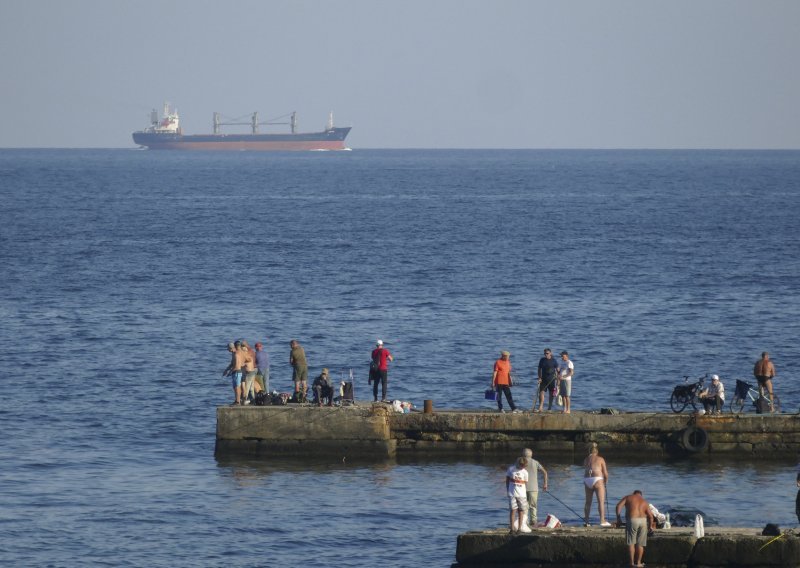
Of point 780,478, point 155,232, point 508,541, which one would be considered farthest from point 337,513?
point 155,232

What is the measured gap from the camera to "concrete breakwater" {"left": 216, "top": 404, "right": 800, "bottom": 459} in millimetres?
30562

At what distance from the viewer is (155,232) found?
93312 millimetres

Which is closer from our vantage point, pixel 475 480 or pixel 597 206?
pixel 475 480

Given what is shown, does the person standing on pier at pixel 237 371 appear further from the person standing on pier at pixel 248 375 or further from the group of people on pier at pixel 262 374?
the person standing on pier at pixel 248 375

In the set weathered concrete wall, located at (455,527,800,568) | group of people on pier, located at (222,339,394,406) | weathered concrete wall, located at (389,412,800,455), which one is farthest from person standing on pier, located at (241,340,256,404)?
weathered concrete wall, located at (455,527,800,568)

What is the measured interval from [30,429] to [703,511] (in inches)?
671

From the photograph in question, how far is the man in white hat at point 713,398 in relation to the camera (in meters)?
30.9

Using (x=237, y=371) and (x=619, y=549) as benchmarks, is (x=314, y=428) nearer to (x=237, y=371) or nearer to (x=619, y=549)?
(x=237, y=371)

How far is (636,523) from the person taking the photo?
21.5 meters

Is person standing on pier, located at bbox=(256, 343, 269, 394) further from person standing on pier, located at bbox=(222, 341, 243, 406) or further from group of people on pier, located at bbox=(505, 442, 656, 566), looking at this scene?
group of people on pier, located at bbox=(505, 442, 656, 566)

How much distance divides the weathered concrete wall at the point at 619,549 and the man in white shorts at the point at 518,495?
255 millimetres

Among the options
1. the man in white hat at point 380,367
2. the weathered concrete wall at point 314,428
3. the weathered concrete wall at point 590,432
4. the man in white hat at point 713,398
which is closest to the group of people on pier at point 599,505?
the weathered concrete wall at point 590,432

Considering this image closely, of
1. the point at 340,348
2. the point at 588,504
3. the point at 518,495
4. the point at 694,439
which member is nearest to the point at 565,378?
the point at 694,439

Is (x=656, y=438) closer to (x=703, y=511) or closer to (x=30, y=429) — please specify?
(x=703, y=511)
